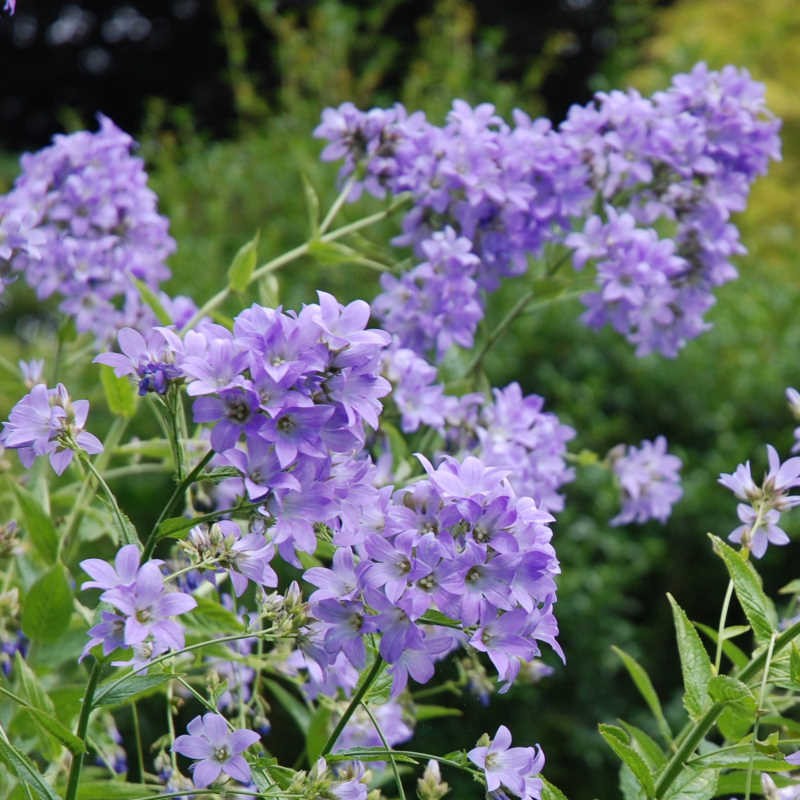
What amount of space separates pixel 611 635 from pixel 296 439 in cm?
286

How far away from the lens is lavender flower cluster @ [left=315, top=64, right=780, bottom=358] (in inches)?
68.2

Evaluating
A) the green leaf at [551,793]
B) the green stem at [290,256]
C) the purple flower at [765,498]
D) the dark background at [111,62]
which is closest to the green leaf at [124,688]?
the green leaf at [551,793]

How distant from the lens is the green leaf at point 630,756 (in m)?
1.03

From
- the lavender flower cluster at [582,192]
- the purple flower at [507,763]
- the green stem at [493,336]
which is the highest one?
the lavender flower cluster at [582,192]

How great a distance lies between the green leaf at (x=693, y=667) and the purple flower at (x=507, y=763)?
0.15m

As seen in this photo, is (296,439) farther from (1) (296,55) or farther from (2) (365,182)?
(1) (296,55)

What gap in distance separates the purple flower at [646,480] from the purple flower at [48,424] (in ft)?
3.53

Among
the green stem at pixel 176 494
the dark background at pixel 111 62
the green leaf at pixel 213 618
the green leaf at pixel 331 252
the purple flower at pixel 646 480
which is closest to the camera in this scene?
the green stem at pixel 176 494

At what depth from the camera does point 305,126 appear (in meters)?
5.59

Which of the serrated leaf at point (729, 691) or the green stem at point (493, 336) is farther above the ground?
the green stem at point (493, 336)

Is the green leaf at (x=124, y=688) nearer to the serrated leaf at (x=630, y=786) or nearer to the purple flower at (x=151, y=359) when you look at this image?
the purple flower at (x=151, y=359)

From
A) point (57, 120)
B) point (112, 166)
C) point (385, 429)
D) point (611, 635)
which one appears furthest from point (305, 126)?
point (57, 120)

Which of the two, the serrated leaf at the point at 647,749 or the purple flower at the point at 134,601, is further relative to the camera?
the serrated leaf at the point at 647,749

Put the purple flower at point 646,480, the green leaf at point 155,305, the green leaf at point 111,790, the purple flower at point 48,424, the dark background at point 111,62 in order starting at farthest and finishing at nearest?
the dark background at point 111,62
the purple flower at point 646,480
the green leaf at point 155,305
the green leaf at point 111,790
the purple flower at point 48,424
